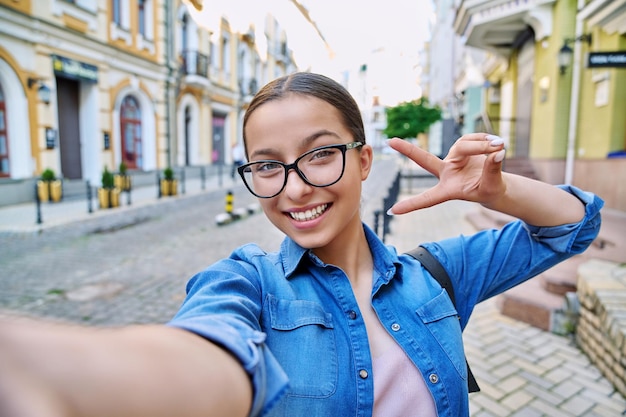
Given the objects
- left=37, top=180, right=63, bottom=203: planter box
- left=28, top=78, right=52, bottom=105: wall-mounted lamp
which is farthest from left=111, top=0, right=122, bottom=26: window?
left=37, top=180, right=63, bottom=203: planter box

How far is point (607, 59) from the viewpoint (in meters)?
5.79

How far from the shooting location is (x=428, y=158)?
133 cm

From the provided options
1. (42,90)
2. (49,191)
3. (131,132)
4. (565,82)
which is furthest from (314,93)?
(131,132)

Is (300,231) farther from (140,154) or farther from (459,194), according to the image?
(140,154)

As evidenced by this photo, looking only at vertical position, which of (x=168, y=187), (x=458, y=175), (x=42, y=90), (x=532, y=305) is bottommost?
(x=532, y=305)

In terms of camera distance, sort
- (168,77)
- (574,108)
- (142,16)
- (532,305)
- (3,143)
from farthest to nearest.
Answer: (168,77), (142,16), (3,143), (574,108), (532,305)

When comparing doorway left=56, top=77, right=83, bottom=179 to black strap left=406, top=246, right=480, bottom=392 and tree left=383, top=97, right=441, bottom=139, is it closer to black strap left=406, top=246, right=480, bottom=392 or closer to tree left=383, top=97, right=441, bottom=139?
tree left=383, top=97, right=441, bottom=139

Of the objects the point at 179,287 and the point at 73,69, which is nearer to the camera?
the point at 179,287

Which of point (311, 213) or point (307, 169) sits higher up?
point (307, 169)

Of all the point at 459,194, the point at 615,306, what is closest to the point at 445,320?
the point at 459,194

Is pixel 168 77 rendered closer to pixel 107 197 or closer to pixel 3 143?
pixel 3 143

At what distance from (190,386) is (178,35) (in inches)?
817

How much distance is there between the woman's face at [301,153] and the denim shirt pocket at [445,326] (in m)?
0.35

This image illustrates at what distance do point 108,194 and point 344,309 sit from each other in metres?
11.1
